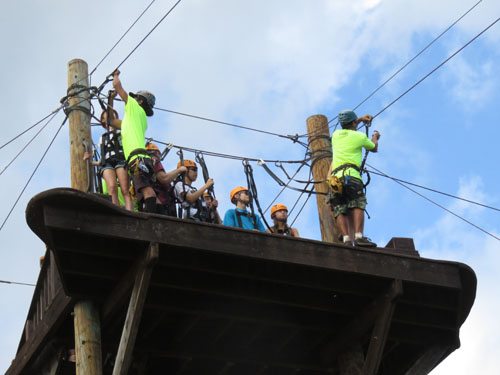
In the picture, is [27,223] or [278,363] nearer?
[27,223]

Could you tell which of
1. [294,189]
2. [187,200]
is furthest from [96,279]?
[294,189]

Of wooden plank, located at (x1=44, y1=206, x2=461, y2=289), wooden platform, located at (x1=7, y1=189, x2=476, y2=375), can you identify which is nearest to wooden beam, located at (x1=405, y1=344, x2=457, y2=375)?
wooden platform, located at (x1=7, y1=189, x2=476, y2=375)

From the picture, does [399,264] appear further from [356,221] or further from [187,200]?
[187,200]

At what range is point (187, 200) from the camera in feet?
41.6

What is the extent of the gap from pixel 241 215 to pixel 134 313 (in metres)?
2.37

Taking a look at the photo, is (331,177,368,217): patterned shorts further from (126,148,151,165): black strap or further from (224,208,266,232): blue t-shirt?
(126,148,151,165): black strap

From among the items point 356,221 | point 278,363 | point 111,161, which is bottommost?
point 278,363

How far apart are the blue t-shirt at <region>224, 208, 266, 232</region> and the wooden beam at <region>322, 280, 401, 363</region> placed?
146 cm

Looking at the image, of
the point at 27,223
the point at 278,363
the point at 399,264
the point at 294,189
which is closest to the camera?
the point at 27,223

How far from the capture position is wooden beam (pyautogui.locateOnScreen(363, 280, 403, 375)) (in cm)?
1179

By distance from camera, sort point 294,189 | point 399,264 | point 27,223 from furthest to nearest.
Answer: point 294,189 → point 399,264 → point 27,223

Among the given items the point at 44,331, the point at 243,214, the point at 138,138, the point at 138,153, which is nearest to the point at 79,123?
the point at 138,138

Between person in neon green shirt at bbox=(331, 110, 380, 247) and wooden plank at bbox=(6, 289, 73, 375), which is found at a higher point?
person in neon green shirt at bbox=(331, 110, 380, 247)

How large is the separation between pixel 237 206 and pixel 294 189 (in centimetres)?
190
